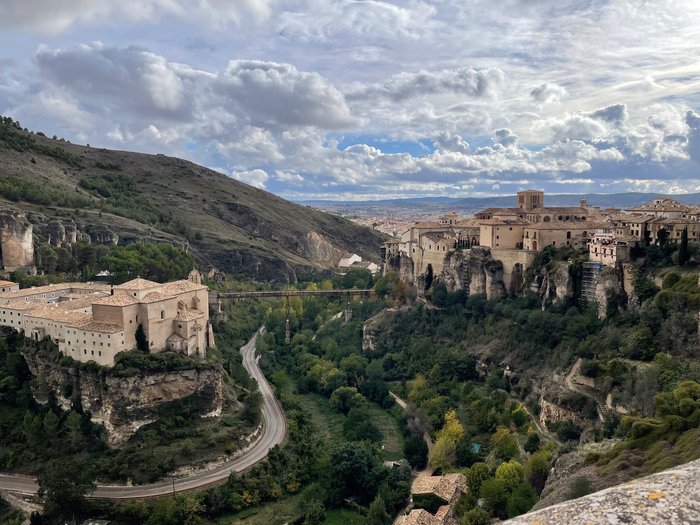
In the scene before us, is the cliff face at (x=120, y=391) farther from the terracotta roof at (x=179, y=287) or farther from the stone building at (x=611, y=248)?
the stone building at (x=611, y=248)

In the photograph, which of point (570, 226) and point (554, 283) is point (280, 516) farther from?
point (570, 226)

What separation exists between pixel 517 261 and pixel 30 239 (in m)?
45.4

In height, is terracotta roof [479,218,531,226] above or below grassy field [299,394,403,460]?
above

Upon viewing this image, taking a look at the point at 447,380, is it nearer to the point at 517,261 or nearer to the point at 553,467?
the point at 517,261

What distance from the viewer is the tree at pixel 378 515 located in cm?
2908

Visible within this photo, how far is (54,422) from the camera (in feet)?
118

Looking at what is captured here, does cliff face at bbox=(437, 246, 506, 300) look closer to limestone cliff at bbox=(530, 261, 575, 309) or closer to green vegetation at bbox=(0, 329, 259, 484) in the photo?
limestone cliff at bbox=(530, 261, 575, 309)

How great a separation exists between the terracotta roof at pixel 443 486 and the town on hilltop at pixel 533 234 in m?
19.1

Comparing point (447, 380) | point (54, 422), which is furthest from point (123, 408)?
point (447, 380)

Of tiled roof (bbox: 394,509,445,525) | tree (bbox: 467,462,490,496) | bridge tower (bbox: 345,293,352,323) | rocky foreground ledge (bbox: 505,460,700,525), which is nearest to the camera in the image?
rocky foreground ledge (bbox: 505,460,700,525)

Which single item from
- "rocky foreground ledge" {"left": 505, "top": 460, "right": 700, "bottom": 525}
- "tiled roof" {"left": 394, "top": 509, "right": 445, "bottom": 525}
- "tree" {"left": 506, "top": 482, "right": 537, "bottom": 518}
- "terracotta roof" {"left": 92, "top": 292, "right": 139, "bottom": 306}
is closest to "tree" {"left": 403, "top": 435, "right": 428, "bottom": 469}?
"tiled roof" {"left": 394, "top": 509, "right": 445, "bottom": 525}

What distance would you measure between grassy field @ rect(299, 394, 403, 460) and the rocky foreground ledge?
32.8 m

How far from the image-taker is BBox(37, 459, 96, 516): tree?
30234mm

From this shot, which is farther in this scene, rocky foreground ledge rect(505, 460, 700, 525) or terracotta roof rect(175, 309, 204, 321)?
terracotta roof rect(175, 309, 204, 321)
